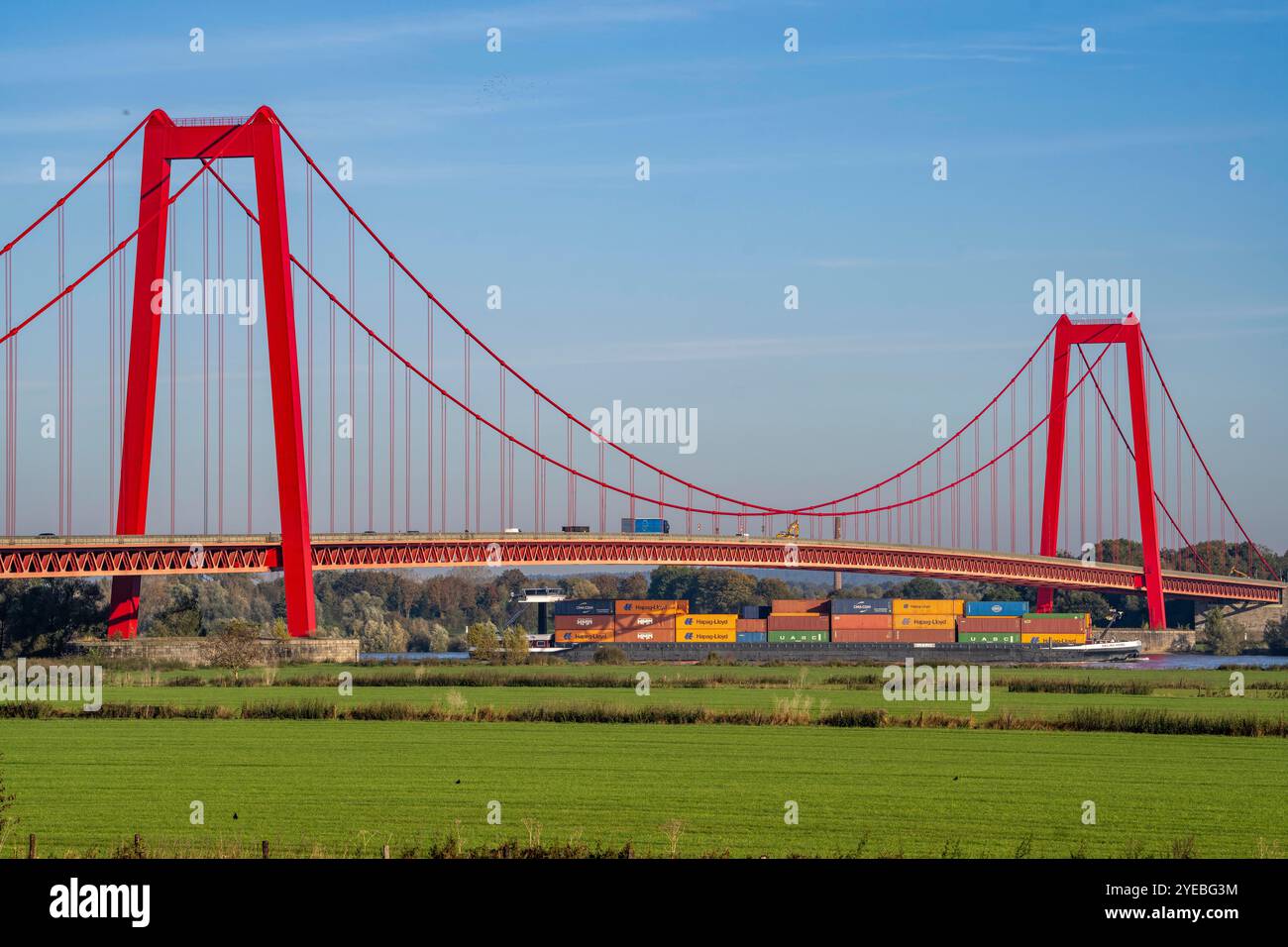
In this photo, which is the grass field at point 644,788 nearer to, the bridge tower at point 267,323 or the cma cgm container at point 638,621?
the bridge tower at point 267,323

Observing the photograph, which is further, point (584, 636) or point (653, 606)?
point (653, 606)

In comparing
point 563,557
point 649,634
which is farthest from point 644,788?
point 649,634

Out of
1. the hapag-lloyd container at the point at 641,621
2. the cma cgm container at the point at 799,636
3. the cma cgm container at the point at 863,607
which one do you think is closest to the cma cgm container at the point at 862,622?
the cma cgm container at the point at 863,607

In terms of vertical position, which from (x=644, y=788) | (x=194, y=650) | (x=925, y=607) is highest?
(x=644, y=788)

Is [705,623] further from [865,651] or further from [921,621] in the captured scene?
[921,621]

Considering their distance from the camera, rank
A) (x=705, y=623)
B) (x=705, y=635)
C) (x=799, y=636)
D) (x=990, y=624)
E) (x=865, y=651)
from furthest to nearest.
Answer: (x=705, y=623) → (x=705, y=635) → (x=799, y=636) → (x=990, y=624) → (x=865, y=651)
